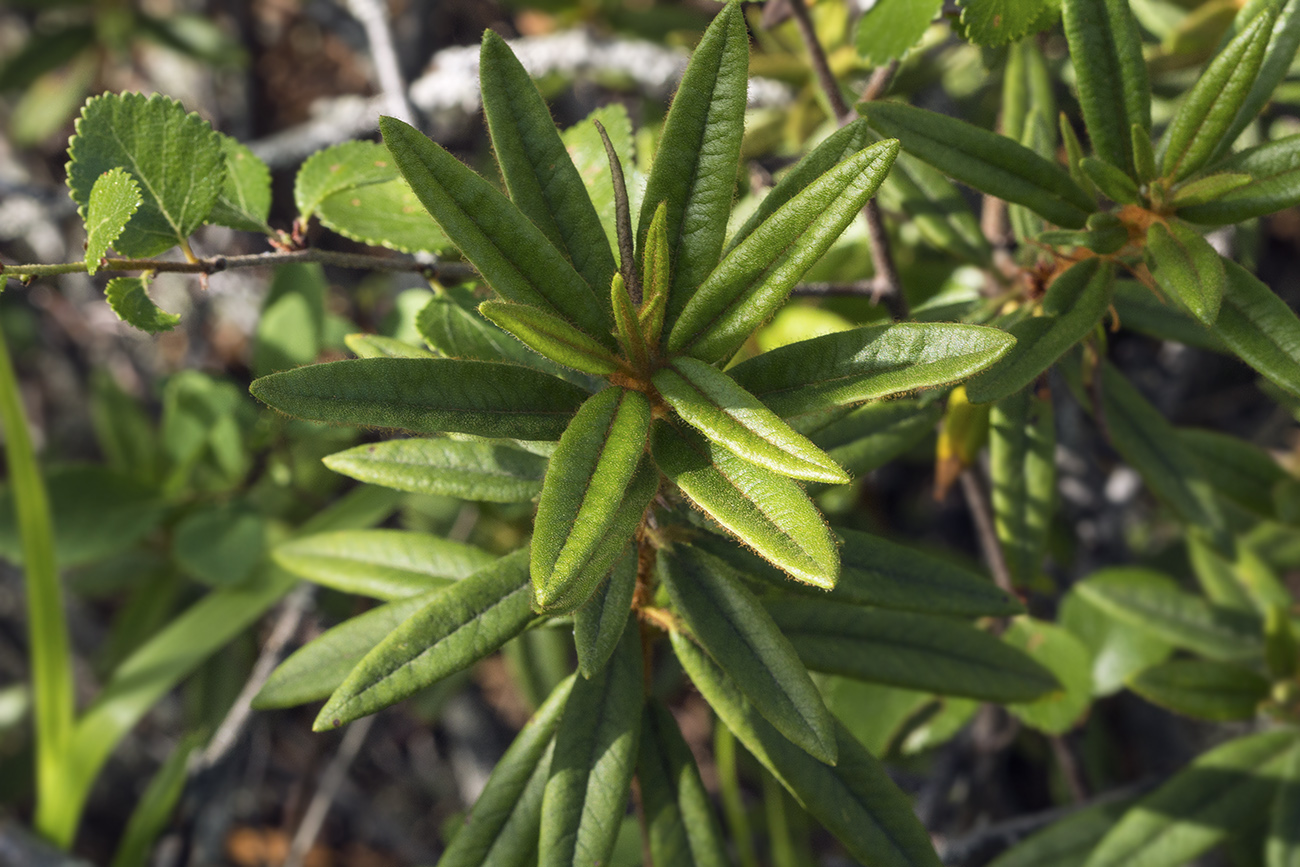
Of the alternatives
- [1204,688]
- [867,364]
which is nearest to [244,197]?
[867,364]

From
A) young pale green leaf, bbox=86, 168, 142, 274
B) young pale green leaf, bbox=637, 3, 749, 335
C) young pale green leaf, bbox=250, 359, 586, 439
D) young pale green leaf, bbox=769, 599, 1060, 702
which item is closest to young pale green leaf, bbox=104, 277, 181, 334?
young pale green leaf, bbox=86, 168, 142, 274

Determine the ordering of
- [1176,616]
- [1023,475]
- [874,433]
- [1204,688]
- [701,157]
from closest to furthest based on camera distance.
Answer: [701,157] < [874,433] < [1023,475] < [1204,688] < [1176,616]

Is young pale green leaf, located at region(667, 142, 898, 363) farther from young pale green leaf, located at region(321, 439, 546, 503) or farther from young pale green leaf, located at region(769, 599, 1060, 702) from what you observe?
young pale green leaf, located at region(769, 599, 1060, 702)

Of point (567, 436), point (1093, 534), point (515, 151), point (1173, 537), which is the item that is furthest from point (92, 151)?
point (1173, 537)

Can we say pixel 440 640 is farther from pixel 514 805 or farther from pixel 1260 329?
pixel 1260 329

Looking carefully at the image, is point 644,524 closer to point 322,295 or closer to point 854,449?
point 854,449

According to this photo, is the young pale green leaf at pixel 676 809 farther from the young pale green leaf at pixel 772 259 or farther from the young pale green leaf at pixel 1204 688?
the young pale green leaf at pixel 1204 688

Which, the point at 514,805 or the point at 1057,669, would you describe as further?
the point at 1057,669
